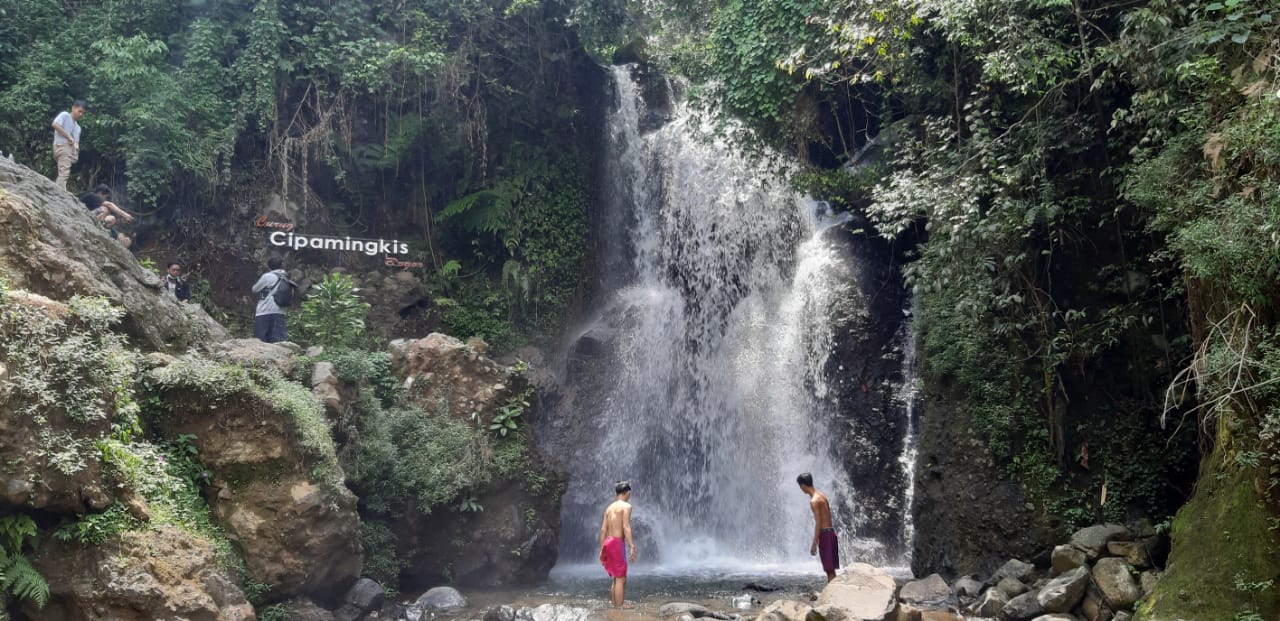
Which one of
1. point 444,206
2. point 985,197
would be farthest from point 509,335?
point 985,197

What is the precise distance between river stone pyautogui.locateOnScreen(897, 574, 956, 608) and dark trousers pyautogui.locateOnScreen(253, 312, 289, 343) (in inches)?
322

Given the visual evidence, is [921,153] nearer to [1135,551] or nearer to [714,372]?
[1135,551]

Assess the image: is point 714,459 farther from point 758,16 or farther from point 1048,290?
point 758,16

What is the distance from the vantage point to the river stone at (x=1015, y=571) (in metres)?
9.59

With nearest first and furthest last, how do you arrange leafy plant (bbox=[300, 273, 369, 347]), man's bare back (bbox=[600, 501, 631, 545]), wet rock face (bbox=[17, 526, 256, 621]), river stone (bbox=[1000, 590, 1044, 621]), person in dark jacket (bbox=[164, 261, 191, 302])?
wet rock face (bbox=[17, 526, 256, 621])
river stone (bbox=[1000, 590, 1044, 621])
man's bare back (bbox=[600, 501, 631, 545])
person in dark jacket (bbox=[164, 261, 191, 302])
leafy plant (bbox=[300, 273, 369, 347])

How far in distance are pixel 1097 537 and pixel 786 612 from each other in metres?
3.60

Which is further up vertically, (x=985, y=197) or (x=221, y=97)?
(x=221, y=97)

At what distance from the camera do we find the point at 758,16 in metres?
13.7

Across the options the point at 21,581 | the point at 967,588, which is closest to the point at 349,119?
the point at 21,581

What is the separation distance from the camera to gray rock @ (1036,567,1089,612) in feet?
27.6

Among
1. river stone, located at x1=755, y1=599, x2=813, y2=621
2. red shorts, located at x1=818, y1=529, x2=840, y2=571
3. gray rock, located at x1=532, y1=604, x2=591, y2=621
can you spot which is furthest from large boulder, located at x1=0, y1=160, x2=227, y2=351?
red shorts, located at x1=818, y1=529, x2=840, y2=571

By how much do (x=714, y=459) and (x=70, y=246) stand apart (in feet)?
30.8

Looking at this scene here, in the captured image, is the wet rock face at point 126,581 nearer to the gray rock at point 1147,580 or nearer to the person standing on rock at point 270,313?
the person standing on rock at point 270,313

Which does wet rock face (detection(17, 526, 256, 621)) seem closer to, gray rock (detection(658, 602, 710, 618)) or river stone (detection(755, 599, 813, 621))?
gray rock (detection(658, 602, 710, 618))
